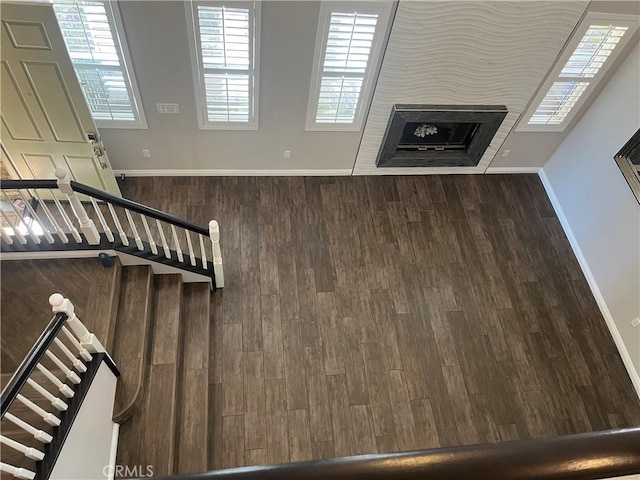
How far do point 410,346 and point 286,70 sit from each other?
9.65 feet

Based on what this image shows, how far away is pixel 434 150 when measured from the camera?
5.56 meters

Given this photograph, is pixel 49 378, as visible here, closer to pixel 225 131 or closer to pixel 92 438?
pixel 92 438

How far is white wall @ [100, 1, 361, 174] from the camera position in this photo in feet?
12.7

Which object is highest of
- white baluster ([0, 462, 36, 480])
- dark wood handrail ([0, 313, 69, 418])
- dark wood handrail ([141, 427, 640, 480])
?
dark wood handrail ([141, 427, 640, 480])

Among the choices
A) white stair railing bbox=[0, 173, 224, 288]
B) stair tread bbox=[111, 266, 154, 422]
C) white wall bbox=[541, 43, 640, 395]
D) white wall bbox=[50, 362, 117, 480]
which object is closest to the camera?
white wall bbox=[50, 362, 117, 480]

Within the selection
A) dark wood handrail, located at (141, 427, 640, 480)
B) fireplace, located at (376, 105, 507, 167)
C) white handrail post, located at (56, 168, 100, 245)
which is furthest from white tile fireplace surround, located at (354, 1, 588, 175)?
dark wood handrail, located at (141, 427, 640, 480)

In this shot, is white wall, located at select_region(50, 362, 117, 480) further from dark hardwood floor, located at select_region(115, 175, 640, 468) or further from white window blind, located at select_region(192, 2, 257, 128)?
white window blind, located at select_region(192, 2, 257, 128)

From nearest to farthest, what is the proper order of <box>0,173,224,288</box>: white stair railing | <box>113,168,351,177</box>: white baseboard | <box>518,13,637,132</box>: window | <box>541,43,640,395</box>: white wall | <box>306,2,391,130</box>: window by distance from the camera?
<box>0,173,224,288</box>: white stair railing < <box>306,2,391,130</box>: window < <box>518,13,637,132</box>: window < <box>541,43,640,395</box>: white wall < <box>113,168,351,177</box>: white baseboard

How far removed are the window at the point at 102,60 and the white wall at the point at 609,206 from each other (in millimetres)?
4819

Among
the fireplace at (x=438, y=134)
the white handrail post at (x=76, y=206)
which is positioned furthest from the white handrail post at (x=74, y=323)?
the fireplace at (x=438, y=134)

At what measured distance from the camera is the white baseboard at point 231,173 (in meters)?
5.21

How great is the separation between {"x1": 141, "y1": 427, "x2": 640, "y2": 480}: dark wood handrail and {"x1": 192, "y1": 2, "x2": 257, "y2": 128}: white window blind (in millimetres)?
3932

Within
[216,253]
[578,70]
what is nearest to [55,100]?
[216,253]

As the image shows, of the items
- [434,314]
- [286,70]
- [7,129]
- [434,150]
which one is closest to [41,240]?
[7,129]
